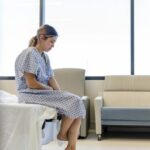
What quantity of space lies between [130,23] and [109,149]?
2.21m

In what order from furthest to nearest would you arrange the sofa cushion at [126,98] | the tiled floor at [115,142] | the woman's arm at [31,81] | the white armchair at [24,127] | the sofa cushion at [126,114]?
1. the sofa cushion at [126,98]
2. the sofa cushion at [126,114]
3. the tiled floor at [115,142]
4. the woman's arm at [31,81]
5. the white armchair at [24,127]

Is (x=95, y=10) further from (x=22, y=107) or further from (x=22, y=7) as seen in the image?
(x=22, y=107)

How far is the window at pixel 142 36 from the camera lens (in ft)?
15.5

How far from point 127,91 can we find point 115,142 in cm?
95

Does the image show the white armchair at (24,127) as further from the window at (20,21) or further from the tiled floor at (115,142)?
the window at (20,21)

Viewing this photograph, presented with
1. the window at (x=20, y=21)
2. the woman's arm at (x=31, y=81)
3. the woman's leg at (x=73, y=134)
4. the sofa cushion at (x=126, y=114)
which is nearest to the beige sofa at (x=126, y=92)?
the sofa cushion at (x=126, y=114)

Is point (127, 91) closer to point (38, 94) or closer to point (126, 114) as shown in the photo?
point (126, 114)

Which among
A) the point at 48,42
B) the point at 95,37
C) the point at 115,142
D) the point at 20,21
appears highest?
the point at 20,21

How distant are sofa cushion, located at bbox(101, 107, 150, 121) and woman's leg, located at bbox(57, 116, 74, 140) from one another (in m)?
1.48

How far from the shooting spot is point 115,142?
3812 mm

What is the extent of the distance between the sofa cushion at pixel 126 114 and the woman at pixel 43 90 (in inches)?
56.3

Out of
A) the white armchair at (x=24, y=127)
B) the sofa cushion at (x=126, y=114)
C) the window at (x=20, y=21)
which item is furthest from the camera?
the window at (x=20, y=21)

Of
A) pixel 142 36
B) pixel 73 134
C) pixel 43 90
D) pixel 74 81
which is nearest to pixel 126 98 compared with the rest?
pixel 74 81

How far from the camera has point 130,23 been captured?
4.75 meters
